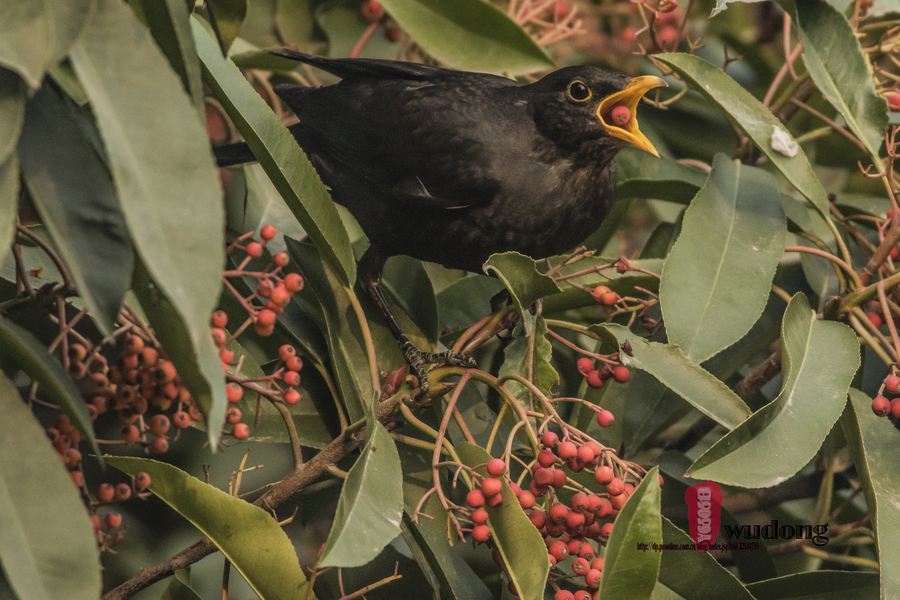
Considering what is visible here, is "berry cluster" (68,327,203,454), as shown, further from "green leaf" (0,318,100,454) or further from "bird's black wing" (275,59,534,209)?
"bird's black wing" (275,59,534,209)

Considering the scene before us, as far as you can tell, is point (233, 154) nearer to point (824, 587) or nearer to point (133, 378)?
point (133, 378)

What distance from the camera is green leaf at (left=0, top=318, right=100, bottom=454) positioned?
3.74ft

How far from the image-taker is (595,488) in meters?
1.68

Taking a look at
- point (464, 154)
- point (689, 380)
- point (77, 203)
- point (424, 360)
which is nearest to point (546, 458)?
point (689, 380)

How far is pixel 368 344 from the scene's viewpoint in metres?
1.67

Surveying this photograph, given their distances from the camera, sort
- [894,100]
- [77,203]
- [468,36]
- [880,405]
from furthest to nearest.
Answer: [468,36] < [894,100] < [880,405] < [77,203]

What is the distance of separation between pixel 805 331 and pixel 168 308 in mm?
1218

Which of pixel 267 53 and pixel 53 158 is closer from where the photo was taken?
pixel 53 158

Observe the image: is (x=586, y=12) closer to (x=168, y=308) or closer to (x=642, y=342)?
(x=642, y=342)

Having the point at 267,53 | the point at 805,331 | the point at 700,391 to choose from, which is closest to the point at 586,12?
the point at 267,53

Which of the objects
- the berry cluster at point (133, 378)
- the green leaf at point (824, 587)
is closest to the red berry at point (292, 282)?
the berry cluster at point (133, 378)

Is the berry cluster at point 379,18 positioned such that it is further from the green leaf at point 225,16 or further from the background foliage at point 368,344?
the green leaf at point 225,16

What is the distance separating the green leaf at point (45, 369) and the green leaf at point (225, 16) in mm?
582

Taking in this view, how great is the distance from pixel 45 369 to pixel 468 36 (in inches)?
64.2
